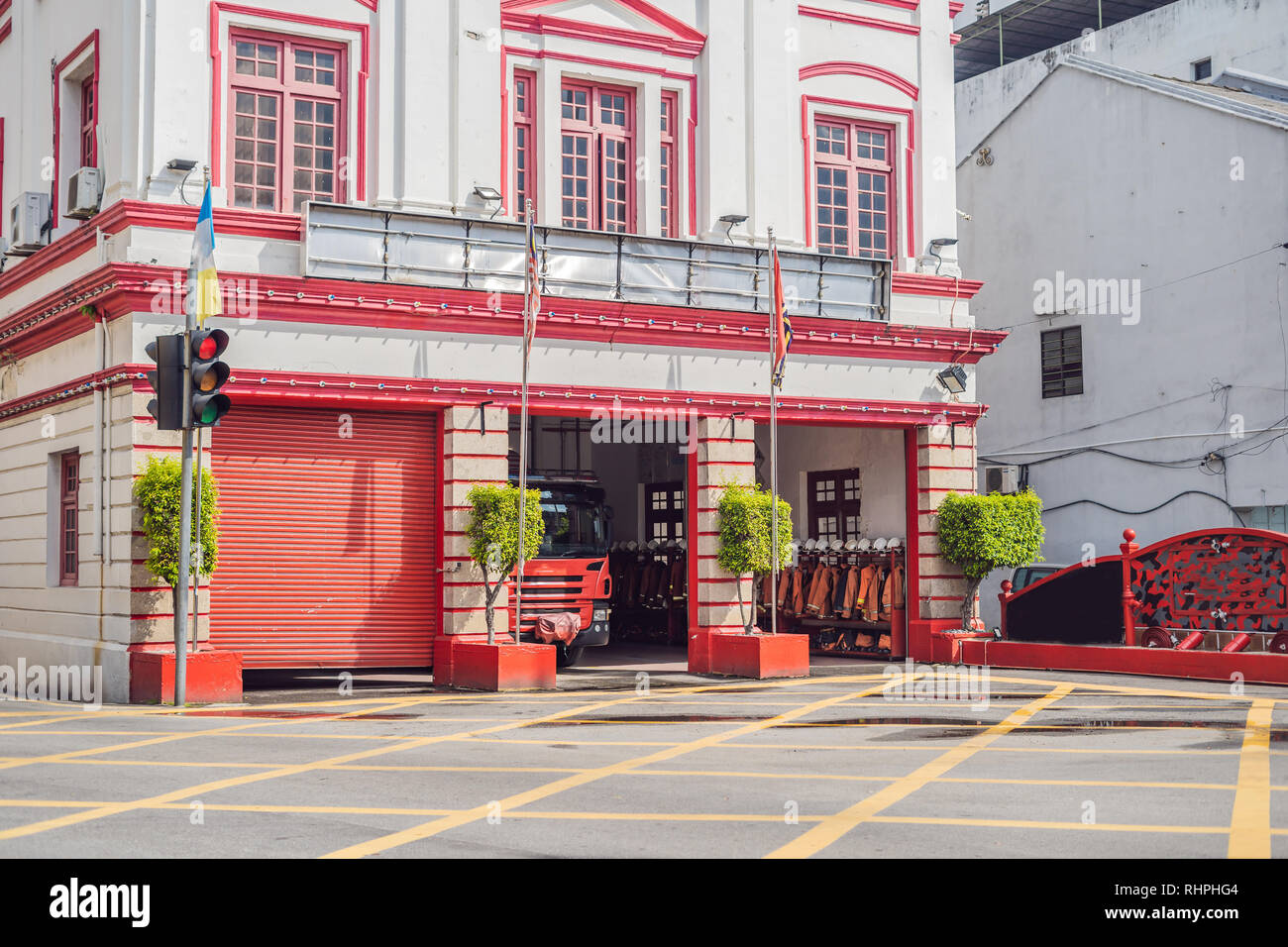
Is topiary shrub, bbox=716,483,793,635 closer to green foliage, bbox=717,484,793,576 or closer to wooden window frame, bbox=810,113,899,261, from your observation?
green foliage, bbox=717,484,793,576

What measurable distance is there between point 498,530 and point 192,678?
3754 mm

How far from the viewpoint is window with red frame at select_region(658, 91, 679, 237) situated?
19750 millimetres

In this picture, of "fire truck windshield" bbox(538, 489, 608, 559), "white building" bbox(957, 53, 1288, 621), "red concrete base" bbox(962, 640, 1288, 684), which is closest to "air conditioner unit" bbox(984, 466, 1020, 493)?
"white building" bbox(957, 53, 1288, 621)

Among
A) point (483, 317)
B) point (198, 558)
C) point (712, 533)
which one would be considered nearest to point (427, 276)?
point (483, 317)

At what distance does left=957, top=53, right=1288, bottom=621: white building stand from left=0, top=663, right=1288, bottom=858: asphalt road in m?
10.3

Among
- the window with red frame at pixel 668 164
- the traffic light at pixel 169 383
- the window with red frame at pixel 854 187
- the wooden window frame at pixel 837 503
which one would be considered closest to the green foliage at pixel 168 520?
the traffic light at pixel 169 383

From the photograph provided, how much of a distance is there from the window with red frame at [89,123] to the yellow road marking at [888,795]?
1250 centimetres

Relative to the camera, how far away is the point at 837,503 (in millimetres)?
23000

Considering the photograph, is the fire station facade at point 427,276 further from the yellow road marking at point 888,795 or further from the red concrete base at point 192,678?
the yellow road marking at point 888,795

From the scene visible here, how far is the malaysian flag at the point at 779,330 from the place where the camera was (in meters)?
18.2

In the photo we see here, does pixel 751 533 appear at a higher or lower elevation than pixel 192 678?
higher

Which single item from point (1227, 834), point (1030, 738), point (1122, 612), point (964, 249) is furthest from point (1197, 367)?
point (1227, 834)

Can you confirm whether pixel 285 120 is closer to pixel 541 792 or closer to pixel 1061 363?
pixel 541 792
